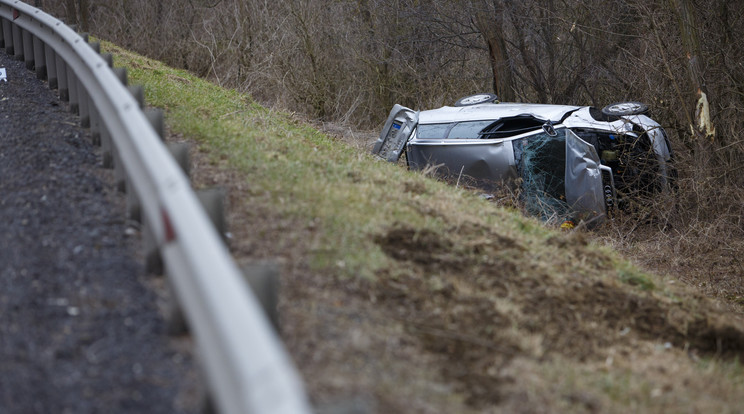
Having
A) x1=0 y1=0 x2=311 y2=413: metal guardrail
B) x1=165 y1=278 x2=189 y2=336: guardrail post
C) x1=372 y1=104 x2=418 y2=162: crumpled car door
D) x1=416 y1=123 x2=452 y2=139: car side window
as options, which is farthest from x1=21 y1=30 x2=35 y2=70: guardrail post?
x1=165 y1=278 x2=189 y2=336: guardrail post

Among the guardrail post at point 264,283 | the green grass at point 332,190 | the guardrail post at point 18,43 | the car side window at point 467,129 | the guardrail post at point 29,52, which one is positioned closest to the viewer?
the guardrail post at point 264,283

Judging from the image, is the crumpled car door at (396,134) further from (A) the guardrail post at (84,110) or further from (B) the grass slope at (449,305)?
(A) the guardrail post at (84,110)

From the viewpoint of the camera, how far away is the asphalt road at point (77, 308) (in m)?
2.54

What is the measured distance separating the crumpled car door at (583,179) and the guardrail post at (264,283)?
8.40 m

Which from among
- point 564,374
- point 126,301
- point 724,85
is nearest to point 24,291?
point 126,301

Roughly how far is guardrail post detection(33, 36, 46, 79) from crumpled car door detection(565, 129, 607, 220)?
6972 mm

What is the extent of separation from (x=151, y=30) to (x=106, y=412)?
15.8 metres

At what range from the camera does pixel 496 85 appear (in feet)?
55.9

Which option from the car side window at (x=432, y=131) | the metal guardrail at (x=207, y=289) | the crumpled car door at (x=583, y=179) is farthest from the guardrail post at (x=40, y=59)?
the crumpled car door at (x=583, y=179)

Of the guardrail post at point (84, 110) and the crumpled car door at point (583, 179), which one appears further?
the crumpled car door at point (583, 179)

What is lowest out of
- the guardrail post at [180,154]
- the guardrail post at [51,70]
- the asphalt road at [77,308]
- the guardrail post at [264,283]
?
the asphalt road at [77,308]

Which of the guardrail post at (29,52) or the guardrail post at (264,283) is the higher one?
the guardrail post at (29,52)

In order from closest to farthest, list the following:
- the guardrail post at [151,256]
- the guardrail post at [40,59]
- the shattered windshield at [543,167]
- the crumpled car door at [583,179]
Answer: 1. the guardrail post at [151,256]
2. the guardrail post at [40,59]
3. the crumpled car door at [583,179]
4. the shattered windshield at [543,167]

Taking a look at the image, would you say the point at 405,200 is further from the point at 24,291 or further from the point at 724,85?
the point at 724,85
